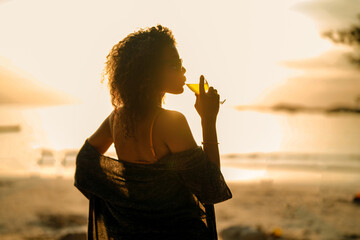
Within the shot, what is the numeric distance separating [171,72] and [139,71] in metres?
0.13

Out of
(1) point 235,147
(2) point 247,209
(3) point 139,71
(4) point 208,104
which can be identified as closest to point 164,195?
(4) point 208,104

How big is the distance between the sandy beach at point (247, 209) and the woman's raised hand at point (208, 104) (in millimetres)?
4224

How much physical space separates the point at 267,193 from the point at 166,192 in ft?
Result: 28.1

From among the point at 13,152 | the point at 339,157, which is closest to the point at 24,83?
the point at 13,152

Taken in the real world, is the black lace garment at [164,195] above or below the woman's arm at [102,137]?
below

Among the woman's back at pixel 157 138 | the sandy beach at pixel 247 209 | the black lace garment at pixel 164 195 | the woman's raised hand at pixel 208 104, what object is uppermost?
the woman's raised hand at pixel 208 104

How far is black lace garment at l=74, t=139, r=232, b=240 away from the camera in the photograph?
4.90ft

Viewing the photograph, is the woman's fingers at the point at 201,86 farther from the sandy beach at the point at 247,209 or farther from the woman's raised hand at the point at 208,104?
the sandy beach at the point at 247,209

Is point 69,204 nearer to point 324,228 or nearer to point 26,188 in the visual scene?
point 26,188

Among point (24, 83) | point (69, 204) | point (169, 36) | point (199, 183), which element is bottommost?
point (69, 204)

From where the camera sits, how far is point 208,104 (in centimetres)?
161

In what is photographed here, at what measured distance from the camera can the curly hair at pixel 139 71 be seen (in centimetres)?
159

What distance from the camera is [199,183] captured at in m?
1.49

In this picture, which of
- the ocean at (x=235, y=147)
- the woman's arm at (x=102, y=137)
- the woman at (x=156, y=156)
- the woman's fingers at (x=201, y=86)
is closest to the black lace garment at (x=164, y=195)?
the woman at (x=156, y=156)
